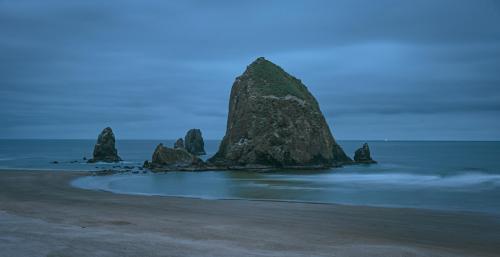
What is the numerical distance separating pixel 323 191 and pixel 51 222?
27688mm

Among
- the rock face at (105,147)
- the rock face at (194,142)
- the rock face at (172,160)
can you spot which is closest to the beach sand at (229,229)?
the rock face at (172,160)

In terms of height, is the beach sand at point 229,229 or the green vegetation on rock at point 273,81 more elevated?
the green vegetation on rock at point 273,81

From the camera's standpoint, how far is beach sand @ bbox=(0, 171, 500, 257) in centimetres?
1714

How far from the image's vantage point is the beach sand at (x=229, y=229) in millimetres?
17141

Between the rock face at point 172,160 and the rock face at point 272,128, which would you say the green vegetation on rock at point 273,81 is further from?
the rock face at point 172,160

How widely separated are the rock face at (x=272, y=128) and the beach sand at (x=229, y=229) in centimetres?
4112

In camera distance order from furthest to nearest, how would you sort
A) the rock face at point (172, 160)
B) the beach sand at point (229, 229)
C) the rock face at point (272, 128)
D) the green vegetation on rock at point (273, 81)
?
the green vegetation on rock at point (273, 81) → the rock face at point (172, 160) → the rock face at point (272, 128) → the beach sand at point (229, 229)

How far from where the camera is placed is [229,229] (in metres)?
22.5

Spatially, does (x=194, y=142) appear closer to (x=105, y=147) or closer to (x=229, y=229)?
(x=105, y=147)

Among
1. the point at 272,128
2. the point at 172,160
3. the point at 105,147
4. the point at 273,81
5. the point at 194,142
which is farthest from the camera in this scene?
the point at 194,142

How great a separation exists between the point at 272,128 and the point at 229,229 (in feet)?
178

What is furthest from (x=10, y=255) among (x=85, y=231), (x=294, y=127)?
(x=294, y=127)

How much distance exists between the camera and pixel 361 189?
48.3 m

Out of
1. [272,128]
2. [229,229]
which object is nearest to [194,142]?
[272,128]
